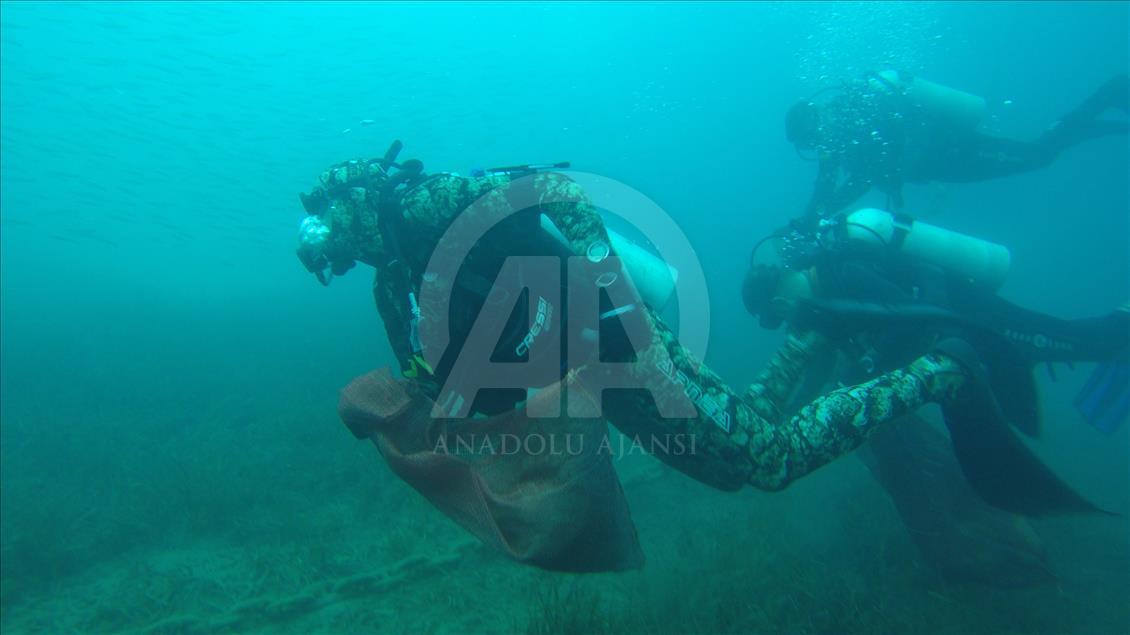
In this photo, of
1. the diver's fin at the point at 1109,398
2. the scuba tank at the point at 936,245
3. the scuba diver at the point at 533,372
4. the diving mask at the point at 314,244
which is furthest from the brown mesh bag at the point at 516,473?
the diver's fin at the point at 1109,398

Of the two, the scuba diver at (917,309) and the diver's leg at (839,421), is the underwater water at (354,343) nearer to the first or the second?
the scuba diver at (917,309)

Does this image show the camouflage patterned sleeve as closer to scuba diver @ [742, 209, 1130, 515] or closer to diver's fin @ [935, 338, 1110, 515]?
diver's fin @ [935, 338, 1110, 515]

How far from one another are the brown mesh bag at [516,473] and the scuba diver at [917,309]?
275cm

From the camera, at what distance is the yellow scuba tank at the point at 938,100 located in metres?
9.44

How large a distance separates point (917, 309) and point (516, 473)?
395 centimetres

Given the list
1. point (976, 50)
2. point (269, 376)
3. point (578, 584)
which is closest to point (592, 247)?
point (578, 584)

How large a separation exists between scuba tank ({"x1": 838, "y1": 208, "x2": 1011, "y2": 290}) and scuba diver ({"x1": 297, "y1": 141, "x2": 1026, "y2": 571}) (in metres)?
2.69

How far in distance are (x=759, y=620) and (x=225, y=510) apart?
7492 millimetres

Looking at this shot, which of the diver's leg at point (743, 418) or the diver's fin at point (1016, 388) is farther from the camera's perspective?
the diver's fin at point (1016, 388)

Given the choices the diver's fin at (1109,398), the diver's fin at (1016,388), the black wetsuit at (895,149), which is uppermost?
the black wetsuit at (895,149)

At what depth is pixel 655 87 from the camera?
352 ft

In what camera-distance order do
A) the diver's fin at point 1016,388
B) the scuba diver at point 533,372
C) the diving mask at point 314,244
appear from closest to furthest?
the scuba diver at point 533,372 < the diving mask at point 314,244 < the diver's fin at point 1016,388

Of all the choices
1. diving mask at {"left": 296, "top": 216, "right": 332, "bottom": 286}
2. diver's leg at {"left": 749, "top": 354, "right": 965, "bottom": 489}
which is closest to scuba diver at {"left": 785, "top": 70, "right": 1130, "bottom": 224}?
diver's leg at {"left": 749, "top": 354, "right": 965, "bottom": 489}

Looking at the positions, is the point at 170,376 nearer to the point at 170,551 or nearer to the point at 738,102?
the point at 170,551
